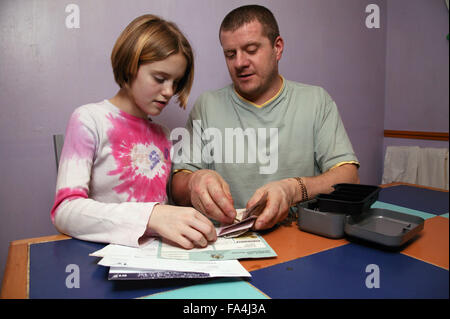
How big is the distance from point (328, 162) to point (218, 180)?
51cm

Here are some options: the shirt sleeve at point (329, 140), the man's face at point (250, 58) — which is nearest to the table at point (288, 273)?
the shirt sleeve at point (329, 140)

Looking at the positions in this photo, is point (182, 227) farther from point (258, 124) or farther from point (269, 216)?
point (258, 124)

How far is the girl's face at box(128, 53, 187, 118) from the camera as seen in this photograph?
0.93 meters

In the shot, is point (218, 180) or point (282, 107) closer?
point (218, 180)

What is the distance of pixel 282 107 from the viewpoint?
1265 millimetres

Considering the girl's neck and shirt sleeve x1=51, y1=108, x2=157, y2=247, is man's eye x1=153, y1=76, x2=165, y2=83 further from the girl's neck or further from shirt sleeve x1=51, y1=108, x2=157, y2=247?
shirt sleeve x1=51, y1=108, x2=157, y2=247

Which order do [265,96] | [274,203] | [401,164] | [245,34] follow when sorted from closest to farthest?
[274,203] → [245,34] → [265,96] → [401,164]

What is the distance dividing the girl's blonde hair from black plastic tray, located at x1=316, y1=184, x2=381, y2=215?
0.62m

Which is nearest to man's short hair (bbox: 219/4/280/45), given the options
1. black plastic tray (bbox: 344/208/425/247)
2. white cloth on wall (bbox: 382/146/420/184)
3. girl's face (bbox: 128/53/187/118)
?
girl's face (bbox: 128/53/187/118)

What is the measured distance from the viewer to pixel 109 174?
93 centimetres

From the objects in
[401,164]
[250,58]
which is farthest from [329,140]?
[401,164]

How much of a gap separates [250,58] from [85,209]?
830 millimetres
